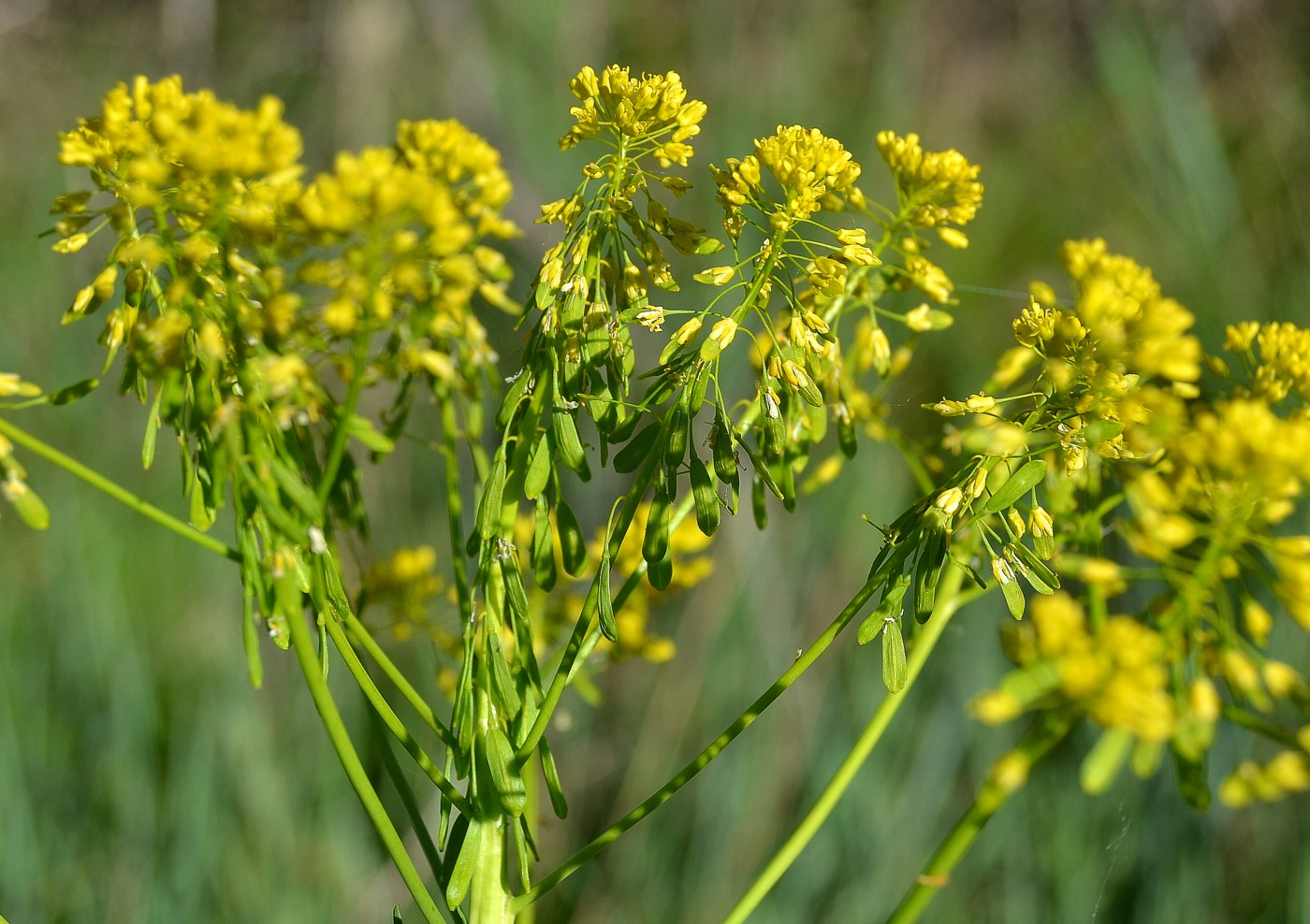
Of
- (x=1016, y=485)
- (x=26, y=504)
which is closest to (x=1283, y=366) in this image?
(x=1016, y=485)

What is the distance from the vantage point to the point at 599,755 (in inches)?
178

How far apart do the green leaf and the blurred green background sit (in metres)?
0.99

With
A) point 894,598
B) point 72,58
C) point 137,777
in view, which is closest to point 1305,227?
point 894,598

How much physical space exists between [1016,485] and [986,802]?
509mm

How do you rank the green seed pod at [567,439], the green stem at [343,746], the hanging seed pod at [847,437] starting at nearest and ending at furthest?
the green stem at [343,746] < the green seed pod at [567,439] < the hanging seed pod at [847,437]

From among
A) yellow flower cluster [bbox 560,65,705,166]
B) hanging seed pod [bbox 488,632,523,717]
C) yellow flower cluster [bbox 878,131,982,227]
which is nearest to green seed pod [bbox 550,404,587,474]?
hanging seed pod [bbox 488,632,523,717]

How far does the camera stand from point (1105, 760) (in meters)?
0.87

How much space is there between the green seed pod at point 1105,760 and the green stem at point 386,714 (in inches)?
32.6

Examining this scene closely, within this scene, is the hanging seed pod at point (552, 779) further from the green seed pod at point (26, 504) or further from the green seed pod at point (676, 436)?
the green seed pod at point (26, 504)

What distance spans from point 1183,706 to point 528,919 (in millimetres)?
1189

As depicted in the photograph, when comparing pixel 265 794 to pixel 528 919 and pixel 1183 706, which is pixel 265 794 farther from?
pixel 1183 706

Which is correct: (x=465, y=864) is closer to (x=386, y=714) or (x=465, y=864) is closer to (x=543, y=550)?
(x=386, y=714)

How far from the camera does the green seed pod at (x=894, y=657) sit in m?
1.48

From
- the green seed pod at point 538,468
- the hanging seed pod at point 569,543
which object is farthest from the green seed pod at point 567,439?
the hanging seed pod at point 569,543
